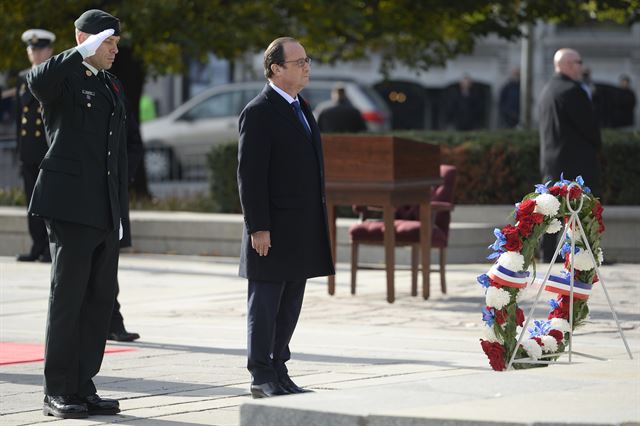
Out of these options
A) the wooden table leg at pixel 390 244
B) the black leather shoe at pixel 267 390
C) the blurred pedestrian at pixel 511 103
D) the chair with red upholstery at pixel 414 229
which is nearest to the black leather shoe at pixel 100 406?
the black leather shoe at pixel 267 390

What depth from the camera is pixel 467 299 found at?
12.8 metres

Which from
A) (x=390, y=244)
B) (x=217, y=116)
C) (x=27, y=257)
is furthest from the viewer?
(x=217, y=116)

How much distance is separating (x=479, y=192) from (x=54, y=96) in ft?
33.3

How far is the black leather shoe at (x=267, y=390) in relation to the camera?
776 centimetres

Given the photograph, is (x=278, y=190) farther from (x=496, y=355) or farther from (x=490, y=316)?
(x=496, y=355)

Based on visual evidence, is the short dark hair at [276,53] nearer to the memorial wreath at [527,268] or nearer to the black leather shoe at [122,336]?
the memorial wreath at [527,268]

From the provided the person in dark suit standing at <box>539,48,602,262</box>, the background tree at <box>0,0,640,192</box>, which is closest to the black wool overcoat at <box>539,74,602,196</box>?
the person in dark suit standing at <box>539,48,602,262</box>

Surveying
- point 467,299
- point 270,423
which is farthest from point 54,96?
point 467,299

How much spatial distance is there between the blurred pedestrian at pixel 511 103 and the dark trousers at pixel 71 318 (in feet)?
82.7

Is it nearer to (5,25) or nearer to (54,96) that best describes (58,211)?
(54,96)

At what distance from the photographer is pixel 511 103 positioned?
3272 cm

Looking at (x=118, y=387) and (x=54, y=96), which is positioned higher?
(x=54, y=96)

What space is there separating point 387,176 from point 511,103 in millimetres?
20772

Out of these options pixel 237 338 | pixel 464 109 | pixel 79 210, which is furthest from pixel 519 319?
pixel 464 109
